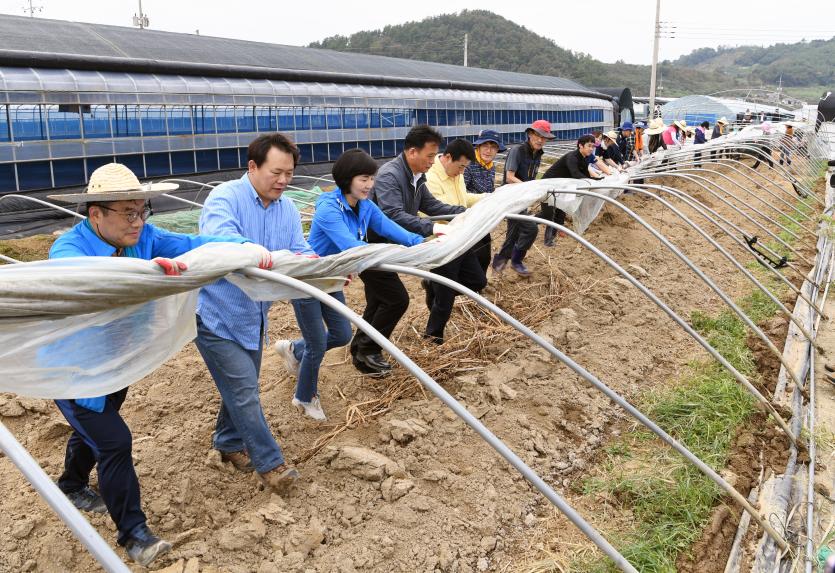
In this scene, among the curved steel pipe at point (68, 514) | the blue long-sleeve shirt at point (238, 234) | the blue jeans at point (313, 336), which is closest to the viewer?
the curved steel pipe at point (68, 514)

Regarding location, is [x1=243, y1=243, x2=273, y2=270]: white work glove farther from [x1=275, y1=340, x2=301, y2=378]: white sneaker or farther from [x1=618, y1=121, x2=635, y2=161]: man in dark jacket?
[x1=618, y1=121, x2=635, y2=161]: man in dark jacket

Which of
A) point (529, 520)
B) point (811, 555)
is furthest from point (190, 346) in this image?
point (811, 555)

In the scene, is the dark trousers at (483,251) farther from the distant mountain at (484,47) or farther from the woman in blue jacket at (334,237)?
the distant mountain at (484,47)

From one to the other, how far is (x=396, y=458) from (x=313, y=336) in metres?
0.69

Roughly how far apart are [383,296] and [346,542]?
4.59 feet

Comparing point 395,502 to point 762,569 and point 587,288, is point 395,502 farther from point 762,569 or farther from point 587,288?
point 587,288

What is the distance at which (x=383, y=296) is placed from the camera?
12.1ft

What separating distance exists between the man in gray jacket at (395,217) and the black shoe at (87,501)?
1601 millimetres

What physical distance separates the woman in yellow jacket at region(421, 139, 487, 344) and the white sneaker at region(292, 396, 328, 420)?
3.56ft

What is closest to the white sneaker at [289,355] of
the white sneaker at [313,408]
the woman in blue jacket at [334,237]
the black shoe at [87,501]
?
the woman in blue jacket at [334,237]

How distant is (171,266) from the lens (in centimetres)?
200

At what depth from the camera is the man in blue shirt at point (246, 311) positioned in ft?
8.50

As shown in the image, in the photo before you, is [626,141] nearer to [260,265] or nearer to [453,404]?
[260,265]

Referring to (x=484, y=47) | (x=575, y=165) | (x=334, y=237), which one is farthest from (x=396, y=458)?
(x=484, y=47)
